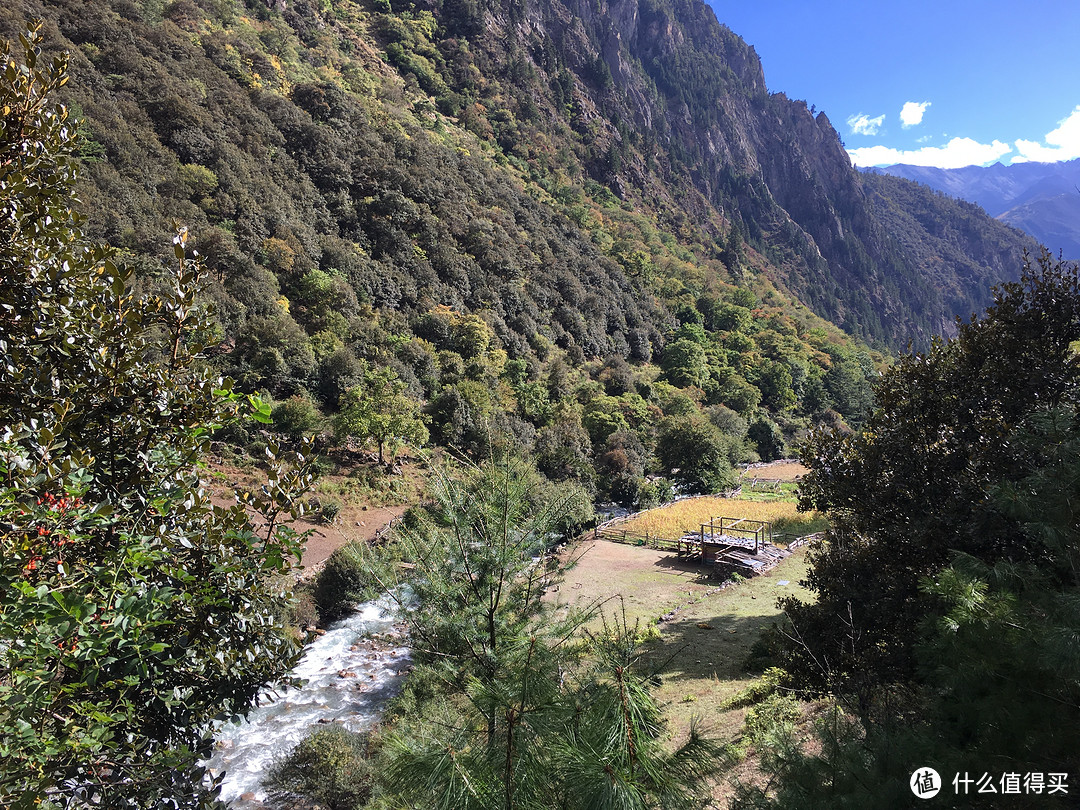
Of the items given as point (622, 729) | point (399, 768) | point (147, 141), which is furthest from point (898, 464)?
point (147, 141)

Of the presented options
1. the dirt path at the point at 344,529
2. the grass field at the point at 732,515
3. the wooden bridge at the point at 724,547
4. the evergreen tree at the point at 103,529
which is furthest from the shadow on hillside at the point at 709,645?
the dirt path at the point at 344,529

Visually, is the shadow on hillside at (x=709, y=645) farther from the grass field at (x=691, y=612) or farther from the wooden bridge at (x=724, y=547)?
the wooden bridge at (x=724, y=547)

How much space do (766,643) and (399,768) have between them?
997 centimetres

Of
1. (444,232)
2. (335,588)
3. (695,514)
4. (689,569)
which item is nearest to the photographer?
(335,588)

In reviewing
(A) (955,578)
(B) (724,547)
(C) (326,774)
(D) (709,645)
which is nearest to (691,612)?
(D) (709,645)

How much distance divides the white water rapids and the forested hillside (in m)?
5.46

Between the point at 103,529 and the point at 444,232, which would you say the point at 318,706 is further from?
the point at 444,232

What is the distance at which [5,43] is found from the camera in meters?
2.09

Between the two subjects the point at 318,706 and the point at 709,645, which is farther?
the point at 709,645

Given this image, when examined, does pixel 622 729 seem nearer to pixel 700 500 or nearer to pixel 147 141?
pixel 700 500

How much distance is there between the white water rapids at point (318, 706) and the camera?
8.38 metres

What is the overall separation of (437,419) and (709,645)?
17.0 metres

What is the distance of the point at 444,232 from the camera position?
125 feet

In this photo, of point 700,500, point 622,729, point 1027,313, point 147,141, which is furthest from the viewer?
point 700,500
